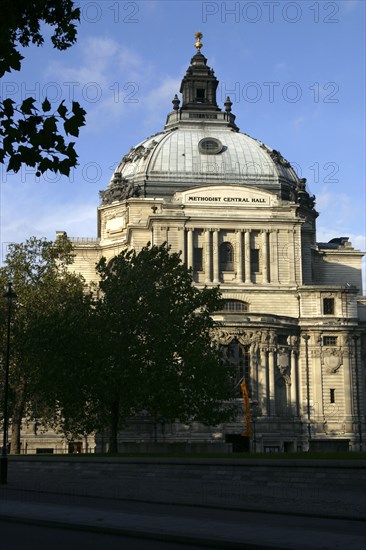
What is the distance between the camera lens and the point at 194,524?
23.2 meters

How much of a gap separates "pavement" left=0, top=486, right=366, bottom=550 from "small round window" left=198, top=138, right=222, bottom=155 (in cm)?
8029

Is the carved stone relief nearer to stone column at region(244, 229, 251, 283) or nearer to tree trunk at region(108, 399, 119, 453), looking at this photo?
stone column at region(244, 229, 251, 283)

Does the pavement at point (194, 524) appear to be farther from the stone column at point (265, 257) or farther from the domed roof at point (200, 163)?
the domed roof at point (200, 163)

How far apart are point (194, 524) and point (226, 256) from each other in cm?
7381

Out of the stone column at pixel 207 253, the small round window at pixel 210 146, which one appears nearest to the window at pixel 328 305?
the stone column at pixel 207 253

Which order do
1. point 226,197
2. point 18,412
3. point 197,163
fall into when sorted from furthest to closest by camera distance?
point 197,163
point 226,197
point 18,412

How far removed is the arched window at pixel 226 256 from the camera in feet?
314

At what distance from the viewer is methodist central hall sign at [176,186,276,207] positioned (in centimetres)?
9575

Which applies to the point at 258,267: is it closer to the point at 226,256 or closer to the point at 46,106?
the point at 226,256

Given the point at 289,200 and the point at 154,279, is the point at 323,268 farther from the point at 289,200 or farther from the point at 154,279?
the point at 154,279

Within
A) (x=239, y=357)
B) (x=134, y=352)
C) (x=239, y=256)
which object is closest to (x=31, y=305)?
(x=134, y=352)

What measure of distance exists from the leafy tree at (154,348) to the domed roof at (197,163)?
1649 inches

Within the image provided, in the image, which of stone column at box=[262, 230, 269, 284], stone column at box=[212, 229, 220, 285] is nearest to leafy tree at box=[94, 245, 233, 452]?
stone column at box=[212, 229, 220, 285]

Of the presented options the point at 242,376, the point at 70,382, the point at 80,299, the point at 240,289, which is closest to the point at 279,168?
the point at 240,289
